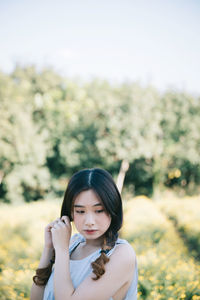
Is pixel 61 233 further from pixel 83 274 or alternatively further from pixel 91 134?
pixel 91 134

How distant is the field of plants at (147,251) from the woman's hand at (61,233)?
78.0 inches

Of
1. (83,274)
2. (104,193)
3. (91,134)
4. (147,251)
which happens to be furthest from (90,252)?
(91,134)

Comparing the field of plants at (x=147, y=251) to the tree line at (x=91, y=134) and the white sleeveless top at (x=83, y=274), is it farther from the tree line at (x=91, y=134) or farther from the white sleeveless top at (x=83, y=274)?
the tree line at (x=91, y=134)

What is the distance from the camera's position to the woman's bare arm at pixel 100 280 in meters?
1.16

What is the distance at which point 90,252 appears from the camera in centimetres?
142

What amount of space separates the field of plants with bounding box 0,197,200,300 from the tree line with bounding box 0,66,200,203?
5.35m

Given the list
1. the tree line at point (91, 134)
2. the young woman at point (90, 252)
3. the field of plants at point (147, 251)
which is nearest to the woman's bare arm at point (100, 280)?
the young woman at point (90, 252)

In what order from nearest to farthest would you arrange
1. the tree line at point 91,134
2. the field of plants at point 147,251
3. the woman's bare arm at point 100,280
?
the woman's bare arm at point 100,280, the field of plants at point 147,251, the tree line at point 91,134

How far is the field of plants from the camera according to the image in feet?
9.75

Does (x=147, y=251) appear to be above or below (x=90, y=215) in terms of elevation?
below

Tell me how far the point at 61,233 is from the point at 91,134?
1337 cm

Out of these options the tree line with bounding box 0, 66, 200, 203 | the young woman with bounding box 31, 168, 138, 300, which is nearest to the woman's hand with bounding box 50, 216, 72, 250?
the young woman with bounding box 31, 168, 138, 300

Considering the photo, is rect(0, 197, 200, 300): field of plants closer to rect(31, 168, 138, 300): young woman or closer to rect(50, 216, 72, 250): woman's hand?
rect(31, 168, 138, 300): young woman

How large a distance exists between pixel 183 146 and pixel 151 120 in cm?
236
